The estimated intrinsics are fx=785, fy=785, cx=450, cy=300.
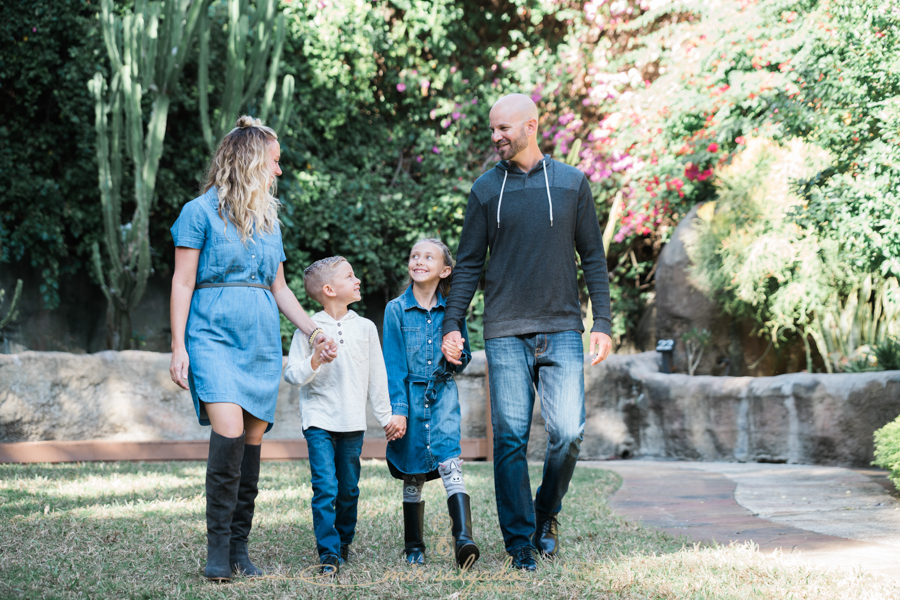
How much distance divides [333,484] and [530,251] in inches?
44.6

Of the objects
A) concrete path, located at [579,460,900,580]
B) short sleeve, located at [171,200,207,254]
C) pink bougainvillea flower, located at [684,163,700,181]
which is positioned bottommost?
concrete path, located at [579,460,900,580]

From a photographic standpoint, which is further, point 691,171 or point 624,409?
point 691,171

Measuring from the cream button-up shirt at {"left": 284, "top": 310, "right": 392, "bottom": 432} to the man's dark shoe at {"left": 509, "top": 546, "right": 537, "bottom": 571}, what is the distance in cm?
67

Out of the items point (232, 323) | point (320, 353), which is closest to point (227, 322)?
point (232, 323)

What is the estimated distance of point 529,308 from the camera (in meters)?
2.92

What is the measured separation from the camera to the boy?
2.86 meters

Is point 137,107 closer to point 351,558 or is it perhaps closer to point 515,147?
point 515,147

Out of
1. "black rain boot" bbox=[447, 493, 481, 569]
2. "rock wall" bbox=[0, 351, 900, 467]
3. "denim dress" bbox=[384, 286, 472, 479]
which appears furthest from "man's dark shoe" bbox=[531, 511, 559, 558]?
"rock wall" bbox=[0, 351, 900, 467]

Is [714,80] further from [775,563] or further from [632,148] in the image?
[775,563]

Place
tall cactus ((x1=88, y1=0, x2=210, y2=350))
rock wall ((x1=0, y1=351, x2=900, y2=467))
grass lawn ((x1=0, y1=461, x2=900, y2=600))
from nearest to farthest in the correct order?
grass lawn ((x1=0, y1=461, x2=900, y2=600)), rock wall ((x1=0, y1=351, x2=900, y2=467)), tall cactus ((x1=88, y1=0, x2=210, y2=350))

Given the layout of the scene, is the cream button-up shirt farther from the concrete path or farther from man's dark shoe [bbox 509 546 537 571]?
the concrete path

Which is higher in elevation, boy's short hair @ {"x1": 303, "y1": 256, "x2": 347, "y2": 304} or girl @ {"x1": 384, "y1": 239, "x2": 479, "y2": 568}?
boy's short hair @ {"x1": 303, "y1": 256, "x2": 347, "y2": 304}

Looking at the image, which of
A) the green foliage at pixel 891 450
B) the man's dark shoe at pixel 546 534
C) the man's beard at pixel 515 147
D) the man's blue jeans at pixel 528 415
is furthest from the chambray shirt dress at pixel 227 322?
the green foliage at pixel 891 450

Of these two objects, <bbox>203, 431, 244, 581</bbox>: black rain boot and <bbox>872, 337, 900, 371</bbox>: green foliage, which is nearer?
<bbox>203, 431, 244, 581</bbox>: black rain boot
